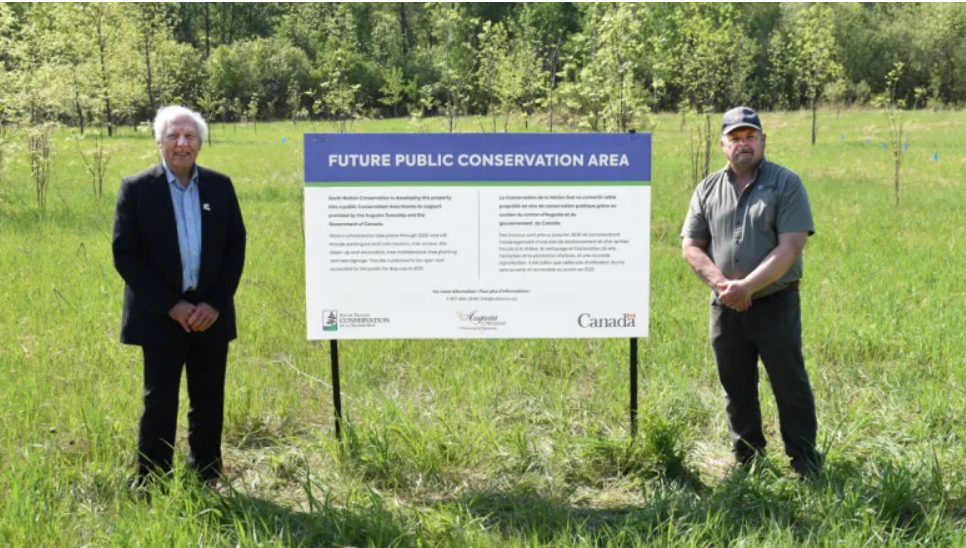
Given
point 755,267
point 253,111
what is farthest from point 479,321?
point 253,111

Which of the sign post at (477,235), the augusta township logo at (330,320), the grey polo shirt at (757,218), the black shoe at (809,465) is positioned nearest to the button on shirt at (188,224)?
the sign post at (477,235)

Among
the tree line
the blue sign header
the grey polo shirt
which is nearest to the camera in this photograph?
the grey polo shirt

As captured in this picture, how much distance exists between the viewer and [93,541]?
11.9 feet

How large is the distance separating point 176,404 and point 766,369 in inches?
125

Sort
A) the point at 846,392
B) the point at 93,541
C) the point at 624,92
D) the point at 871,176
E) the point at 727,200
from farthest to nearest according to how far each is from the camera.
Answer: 1. the point at 871,176
2. the point at 624,92
3. the point at 846,392
4. the point at 727,200
5. the point at 93,541

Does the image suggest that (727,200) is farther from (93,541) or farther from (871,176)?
(871,176)

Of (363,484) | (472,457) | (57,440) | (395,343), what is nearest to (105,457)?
(57,440)

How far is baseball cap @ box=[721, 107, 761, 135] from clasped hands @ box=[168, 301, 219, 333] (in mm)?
2826

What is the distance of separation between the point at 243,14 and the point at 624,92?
86248 millimetres

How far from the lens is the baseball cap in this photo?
4.13 m

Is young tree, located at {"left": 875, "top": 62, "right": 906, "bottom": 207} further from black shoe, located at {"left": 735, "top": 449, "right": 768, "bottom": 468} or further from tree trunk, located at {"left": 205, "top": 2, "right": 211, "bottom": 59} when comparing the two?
tree trunk, located at {"left": 205, "top": 2, "right": 211, "bottom": 59}

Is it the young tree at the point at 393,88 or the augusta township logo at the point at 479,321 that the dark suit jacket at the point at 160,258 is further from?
the young tree at the point at 393,88

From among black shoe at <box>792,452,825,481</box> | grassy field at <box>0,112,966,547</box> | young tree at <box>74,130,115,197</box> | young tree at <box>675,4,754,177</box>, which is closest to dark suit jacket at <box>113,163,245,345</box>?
grassy field at <box>0,112,966,547</box>

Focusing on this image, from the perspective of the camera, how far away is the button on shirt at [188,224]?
4.11 metres
